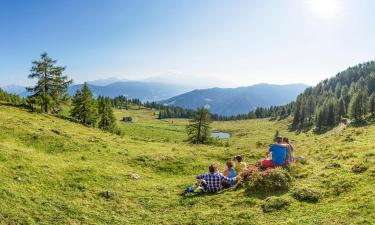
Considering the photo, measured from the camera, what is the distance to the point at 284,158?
63.8ft

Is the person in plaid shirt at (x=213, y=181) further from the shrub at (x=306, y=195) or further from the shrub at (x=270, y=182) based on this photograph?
the shrub at (x=306, y=195)

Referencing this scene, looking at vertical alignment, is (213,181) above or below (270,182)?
below

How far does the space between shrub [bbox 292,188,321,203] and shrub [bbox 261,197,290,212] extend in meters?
0.85

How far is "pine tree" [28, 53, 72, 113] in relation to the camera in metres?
63.0

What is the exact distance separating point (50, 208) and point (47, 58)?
2255 inches

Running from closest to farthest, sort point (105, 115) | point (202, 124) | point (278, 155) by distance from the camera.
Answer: point (278, 155)
point (202, 124)
point (105, 115)

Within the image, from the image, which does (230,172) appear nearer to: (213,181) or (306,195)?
(213,181)

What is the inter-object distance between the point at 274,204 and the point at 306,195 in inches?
68.2

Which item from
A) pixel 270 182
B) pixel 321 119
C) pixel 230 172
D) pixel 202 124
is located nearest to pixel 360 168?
pixel 270 182

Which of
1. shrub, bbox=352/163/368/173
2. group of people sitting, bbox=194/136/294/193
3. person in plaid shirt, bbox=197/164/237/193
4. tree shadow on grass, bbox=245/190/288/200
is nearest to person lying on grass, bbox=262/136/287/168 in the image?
group of people sitting, bbox=194/136/294/193

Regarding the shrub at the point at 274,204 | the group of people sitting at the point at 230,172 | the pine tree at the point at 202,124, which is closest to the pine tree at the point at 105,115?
the pine tree at the point at 202,124

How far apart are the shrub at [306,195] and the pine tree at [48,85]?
192ft

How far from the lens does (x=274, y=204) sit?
1438 cm

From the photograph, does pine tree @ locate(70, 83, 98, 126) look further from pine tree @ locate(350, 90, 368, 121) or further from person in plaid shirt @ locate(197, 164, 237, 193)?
pine tree @ locate(350, 90, 368, 121)
